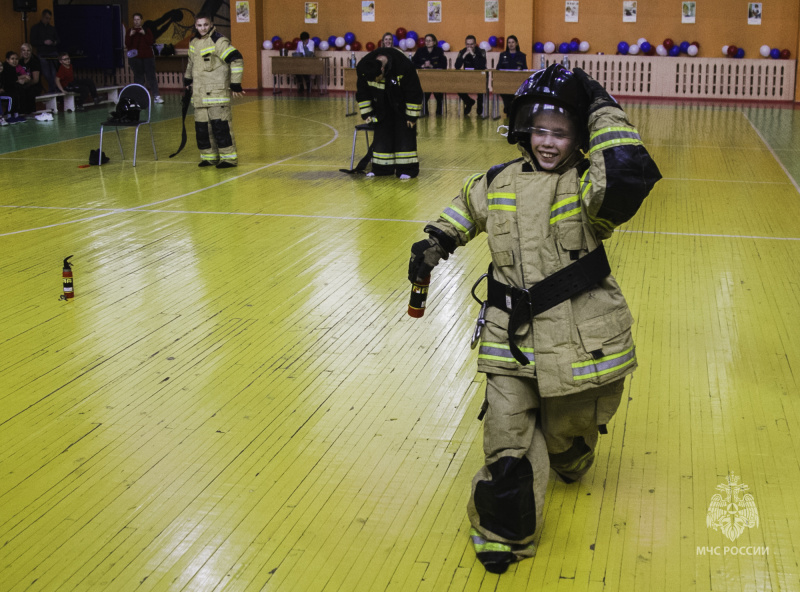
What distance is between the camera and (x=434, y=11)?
74.2 ft

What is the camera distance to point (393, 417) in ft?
14.6

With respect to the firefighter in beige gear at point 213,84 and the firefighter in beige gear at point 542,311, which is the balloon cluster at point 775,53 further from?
the firefighter in beige gear at point 542,311

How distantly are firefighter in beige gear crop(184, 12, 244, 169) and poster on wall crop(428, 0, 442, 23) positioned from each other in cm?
1192

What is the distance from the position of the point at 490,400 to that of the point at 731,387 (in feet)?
6.69

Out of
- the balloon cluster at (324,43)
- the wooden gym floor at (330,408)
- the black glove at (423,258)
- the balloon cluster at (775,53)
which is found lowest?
the wooden gym floor at (330,408)

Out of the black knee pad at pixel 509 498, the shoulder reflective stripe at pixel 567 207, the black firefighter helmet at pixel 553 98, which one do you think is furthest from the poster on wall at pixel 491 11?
the black knee pad at pixel 509 498

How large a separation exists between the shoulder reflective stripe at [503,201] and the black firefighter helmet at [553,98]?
21 cm

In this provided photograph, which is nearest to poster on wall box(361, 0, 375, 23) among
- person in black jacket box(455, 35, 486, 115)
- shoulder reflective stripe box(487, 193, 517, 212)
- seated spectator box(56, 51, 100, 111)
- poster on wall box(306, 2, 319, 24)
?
poster on wall box(306, 2, 319, 24)

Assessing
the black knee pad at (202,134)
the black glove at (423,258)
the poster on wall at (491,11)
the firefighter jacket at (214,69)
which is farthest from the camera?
the poster on wall at (491,11)

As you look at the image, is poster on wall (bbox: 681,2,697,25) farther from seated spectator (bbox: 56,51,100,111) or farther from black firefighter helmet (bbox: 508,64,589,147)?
black firefighter helmet (bbox: 508,64,589,147)

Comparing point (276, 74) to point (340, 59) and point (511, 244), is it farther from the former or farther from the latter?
point (511, 244)

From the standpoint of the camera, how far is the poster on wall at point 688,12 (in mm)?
21203

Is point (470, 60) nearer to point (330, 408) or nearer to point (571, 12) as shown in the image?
point (571, 12)

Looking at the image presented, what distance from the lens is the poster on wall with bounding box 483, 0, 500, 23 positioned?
2214 centimetres
